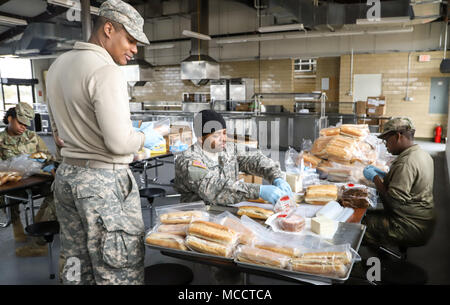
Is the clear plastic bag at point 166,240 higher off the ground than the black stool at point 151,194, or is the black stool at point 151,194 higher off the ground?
the clear plastic bag at point 166,240

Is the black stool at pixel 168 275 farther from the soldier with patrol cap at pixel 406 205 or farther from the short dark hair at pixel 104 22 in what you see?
the short dark hair at pixel 104 22

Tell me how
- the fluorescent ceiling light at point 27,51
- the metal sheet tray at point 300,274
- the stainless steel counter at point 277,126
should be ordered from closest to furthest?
the metal sheet tray at point 300,274 → the stainless steel counter at point 277,126 → the fluorescent ceiling light at point 27,51

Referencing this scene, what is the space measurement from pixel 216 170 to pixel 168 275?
2.61 feet

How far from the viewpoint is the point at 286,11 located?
805cm

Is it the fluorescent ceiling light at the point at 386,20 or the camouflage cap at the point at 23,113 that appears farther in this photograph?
the fluorescent ceiling light at the point at 386,20

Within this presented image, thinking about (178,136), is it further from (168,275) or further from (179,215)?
(179,215)

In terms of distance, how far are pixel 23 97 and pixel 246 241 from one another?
640 inches

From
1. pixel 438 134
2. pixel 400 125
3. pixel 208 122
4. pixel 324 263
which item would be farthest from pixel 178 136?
pixel 438 134

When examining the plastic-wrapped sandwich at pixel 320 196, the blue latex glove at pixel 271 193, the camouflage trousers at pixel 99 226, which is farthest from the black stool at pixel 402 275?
the camouflage trousers at pixel 99 226

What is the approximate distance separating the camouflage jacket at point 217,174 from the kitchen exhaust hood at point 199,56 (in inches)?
316

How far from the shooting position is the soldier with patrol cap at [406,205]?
7.88 feet

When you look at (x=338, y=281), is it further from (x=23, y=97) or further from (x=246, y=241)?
(x=23, y=97)

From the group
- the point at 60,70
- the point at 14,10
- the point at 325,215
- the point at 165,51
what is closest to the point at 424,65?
the point at 165,51

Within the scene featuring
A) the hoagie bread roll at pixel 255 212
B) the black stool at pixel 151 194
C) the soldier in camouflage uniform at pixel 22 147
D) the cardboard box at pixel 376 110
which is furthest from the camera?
the cardboard box at pixel 376 110
